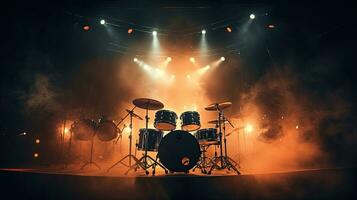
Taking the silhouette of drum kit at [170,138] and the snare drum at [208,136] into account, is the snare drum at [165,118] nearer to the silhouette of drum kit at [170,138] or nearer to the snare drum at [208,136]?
the silhouette of drum kit at [170,138]

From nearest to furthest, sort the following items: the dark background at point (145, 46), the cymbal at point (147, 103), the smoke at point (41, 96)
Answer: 1. the cymbal at point (147, 103)
2. the dark background at point (145, 46)
3. the smoke at point (41, 96)

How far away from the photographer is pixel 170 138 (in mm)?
5094

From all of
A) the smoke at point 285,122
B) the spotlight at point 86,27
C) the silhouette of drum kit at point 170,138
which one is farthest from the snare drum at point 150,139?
the spotlight at point 86,27

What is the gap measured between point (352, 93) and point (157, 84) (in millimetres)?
7418

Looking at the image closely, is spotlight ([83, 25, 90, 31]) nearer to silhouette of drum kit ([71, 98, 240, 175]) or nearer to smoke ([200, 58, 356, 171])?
silhouette of drum kit ([71, 98, 240, 175])

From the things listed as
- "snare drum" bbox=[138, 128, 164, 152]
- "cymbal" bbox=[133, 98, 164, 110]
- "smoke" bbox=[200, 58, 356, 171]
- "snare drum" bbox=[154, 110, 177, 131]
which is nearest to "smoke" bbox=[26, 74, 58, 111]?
"snare drum" bbox=[138, 128, 164, 152]

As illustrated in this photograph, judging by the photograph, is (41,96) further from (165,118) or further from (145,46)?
(165,118)

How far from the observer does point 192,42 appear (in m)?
9.97

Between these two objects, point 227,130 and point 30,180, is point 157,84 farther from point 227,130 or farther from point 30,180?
point 30,180

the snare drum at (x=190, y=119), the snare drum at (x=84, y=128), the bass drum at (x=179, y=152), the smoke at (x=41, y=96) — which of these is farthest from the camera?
the smoke at (x=41, y=96)

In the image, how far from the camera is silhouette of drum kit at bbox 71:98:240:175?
4.95 metres

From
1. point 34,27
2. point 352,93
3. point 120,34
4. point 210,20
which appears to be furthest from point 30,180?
point 352,93

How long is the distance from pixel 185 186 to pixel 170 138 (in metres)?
1.71

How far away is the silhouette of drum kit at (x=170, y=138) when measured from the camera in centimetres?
495
